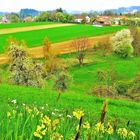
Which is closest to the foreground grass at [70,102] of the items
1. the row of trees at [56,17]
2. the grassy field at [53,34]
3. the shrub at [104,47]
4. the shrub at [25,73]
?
the shrub at [25,73]

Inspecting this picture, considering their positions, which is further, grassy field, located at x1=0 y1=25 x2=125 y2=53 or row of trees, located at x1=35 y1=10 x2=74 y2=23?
row of trees, located at x1=35 y1=10 x2=74 y2=23

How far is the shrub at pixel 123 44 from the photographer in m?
60.3

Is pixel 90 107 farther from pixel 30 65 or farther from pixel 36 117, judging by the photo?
pixel 30 65

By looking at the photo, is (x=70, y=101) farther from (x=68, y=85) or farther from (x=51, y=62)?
(x=51, y=62)

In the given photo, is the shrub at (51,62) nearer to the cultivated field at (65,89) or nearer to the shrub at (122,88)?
the cultivated field at (65,89)

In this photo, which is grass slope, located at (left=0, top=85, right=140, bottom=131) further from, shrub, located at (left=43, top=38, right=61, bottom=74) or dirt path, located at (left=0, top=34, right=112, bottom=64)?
dirt path, located at (left=0, top=34, right=112, bottom=64)

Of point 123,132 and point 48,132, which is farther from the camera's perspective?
point 123,132

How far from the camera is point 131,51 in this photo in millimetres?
60781

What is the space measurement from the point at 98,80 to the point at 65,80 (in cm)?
1093

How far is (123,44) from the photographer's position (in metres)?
61.5

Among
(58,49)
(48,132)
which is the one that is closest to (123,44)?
(58,49)

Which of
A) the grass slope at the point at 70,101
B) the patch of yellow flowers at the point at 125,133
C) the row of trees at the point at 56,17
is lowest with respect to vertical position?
the row of trees at the point at 56,17

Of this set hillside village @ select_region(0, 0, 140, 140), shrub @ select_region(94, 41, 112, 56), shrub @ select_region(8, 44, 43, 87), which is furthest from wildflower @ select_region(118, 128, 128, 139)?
shrub @ select_region(94, 41, 112, 56)

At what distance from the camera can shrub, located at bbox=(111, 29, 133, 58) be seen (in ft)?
198
